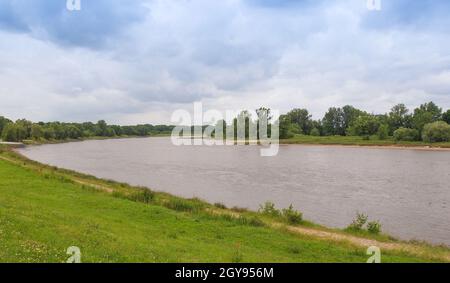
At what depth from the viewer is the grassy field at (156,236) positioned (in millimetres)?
12531

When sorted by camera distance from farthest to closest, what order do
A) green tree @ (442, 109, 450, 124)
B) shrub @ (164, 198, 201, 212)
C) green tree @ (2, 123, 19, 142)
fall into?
green tree @ (2, 123, 19, 142) < green tree @ (442, 109, 450, 124) < shrub @ (164, 198, 201, 212)

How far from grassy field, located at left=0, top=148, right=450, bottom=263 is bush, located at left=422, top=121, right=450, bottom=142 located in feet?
355

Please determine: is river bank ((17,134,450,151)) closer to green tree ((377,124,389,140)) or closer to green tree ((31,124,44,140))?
green tree ((377,124,389,140))

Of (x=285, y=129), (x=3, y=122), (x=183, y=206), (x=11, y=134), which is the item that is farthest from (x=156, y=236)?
(x=3, y=122)

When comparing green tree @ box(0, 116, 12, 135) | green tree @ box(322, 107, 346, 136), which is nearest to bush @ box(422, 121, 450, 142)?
green tree @ box(322, 107, 346, 136)

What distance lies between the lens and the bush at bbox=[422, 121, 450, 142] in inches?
4673

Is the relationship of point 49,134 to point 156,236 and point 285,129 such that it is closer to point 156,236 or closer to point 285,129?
point 285,129

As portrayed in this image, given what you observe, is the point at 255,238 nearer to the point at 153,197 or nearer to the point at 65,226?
the point at 65,226

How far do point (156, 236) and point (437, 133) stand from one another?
120 metres

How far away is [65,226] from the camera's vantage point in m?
15.4
